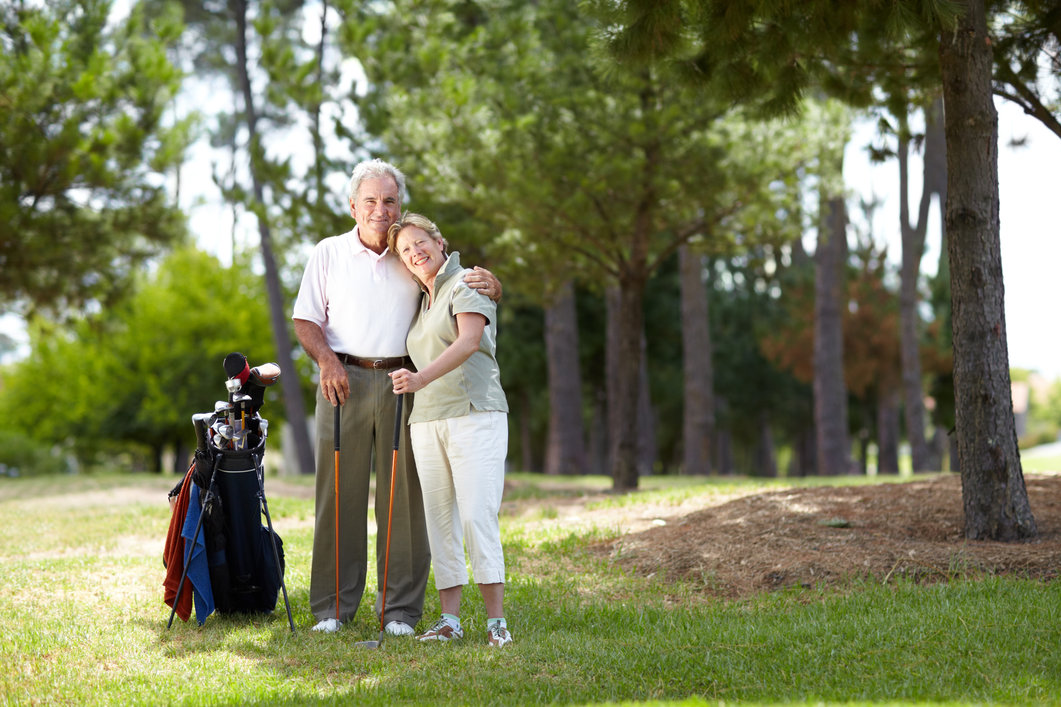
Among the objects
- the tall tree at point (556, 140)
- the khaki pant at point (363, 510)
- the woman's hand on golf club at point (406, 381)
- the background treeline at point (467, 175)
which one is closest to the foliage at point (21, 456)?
the background treeline at point (467, 175)

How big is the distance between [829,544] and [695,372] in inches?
483

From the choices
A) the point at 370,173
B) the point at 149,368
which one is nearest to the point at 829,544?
the point at 370,173

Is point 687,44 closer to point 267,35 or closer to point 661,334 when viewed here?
point 267,35

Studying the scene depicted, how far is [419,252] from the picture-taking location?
4340 mm

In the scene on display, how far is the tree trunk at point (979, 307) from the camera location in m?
5.91

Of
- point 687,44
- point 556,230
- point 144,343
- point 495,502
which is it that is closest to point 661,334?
point 144,343

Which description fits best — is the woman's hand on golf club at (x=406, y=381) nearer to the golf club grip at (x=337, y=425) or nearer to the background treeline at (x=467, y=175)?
the golf club grip at (x=337, y=425)

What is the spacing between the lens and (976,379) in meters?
5.93

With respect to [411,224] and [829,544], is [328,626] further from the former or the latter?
[829,544]

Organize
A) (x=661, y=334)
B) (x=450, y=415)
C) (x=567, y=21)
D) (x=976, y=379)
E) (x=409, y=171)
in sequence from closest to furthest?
1. (x=450, y=415)
2. (x=976, y=379)
3. (x=567, y=21)
4. (x=409, y=171)
5. (x=661, y=334)

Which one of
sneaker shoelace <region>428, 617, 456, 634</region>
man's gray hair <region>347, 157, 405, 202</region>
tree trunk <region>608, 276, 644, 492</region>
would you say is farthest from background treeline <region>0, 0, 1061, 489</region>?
sneaker shoelace <region>428, 617, 456, 634</region>

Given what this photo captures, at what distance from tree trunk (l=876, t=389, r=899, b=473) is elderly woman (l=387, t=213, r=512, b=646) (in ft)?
59.8

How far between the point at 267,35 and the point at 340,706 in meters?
9.00

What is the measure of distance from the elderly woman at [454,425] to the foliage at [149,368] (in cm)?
1750
